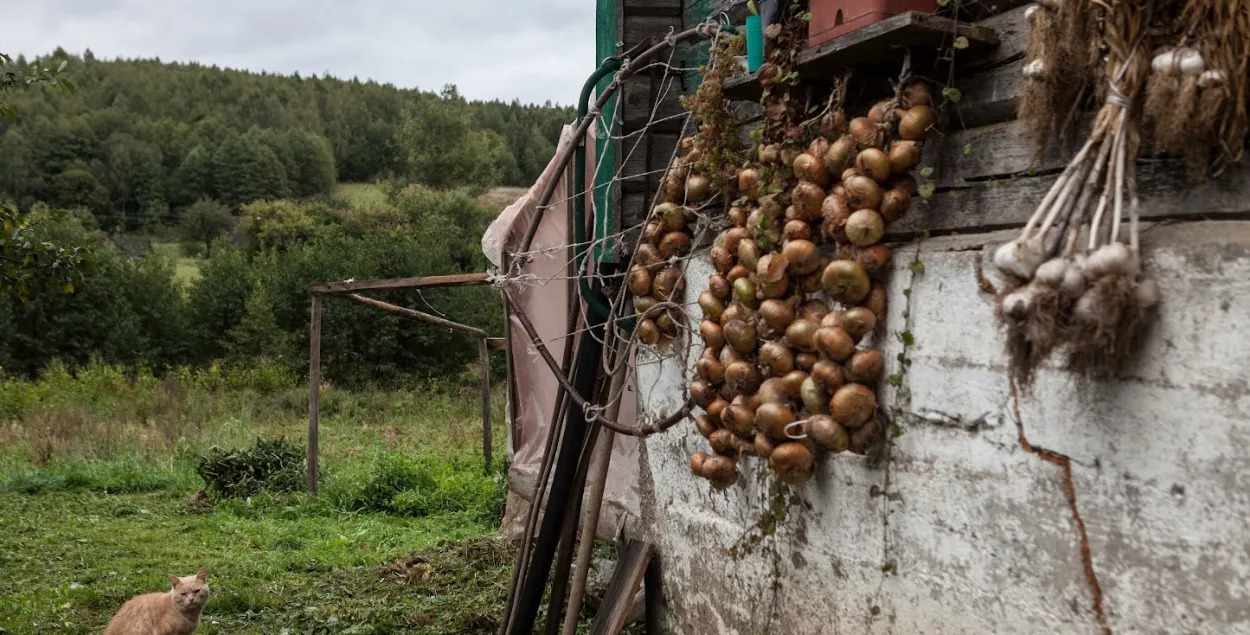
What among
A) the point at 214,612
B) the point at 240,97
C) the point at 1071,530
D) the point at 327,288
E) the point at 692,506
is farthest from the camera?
the point at 240,97

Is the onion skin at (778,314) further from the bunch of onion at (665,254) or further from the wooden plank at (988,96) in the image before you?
the bunch of onion at (665,254)

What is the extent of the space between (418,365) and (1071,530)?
81.6ft

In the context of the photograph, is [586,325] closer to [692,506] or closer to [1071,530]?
[692,506]

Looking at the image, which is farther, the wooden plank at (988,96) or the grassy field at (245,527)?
the grassy field at (245,527)

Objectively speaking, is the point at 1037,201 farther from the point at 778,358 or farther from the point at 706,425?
the point at 706,425

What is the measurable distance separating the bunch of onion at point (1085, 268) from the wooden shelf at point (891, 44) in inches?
21.1

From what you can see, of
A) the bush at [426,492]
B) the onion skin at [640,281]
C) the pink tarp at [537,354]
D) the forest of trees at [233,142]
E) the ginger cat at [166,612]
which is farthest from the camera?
the forest of trees at [233,142]

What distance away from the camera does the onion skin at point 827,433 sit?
2.62 meters

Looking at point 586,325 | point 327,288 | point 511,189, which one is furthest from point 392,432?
point 511,189

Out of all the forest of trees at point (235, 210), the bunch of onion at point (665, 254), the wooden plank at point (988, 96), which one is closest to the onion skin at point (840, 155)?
the wooden plank at point (988, 96)

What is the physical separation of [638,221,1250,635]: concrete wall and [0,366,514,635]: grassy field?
2.71 metres

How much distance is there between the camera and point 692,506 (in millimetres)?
3760

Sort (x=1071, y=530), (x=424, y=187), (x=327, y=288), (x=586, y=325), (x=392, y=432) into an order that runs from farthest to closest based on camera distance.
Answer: (x=424, y=187), (x=392, y=432), (x=327, y=288), (x=586, y=325), (x=1071, y=530)

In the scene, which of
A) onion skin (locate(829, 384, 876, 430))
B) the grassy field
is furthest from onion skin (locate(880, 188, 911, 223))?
the grassy field
